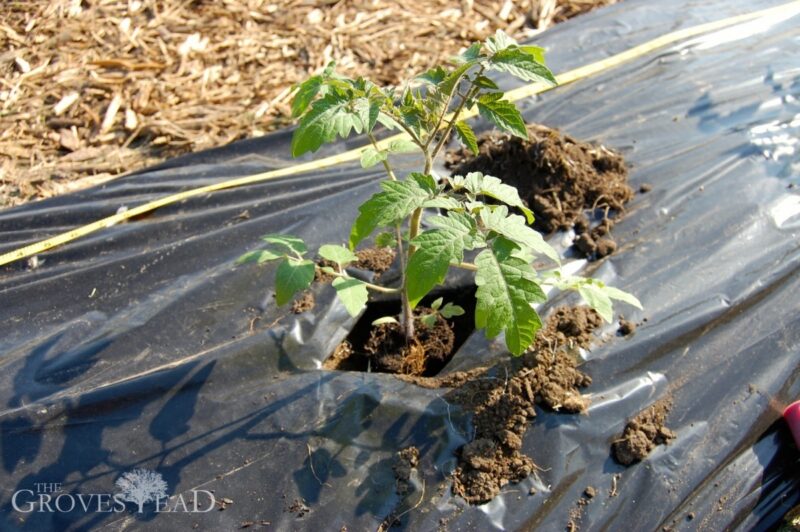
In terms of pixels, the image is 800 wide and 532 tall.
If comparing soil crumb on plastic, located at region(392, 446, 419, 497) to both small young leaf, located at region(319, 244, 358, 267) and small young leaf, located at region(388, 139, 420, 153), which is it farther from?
small young leaf, located at region(388, 139, 420, 153)

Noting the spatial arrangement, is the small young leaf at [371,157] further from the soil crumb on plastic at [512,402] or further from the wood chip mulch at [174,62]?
the wood chip mulch at [174,62]

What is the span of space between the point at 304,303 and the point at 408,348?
1.14 ft

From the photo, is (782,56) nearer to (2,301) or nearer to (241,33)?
(241,33)

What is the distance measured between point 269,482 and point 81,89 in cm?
258

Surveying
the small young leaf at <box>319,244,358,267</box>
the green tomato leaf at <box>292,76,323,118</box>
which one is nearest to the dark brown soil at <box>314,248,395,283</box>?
the small young leaf at <box>319,244,358,267</box>

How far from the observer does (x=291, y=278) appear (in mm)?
1699

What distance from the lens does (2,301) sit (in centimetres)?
222

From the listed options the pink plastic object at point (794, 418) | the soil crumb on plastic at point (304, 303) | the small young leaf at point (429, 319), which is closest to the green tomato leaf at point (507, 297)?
the small young leaf at point (429, 319)

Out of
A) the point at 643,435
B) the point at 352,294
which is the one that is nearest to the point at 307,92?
the point at 352,294

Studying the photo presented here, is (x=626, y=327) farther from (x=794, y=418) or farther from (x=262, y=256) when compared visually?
Answer: (x=262, y=256)

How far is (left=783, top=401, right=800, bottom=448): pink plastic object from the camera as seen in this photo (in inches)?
72.0

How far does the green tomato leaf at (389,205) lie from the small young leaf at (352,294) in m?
0.22

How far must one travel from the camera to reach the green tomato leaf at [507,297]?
4.73ft

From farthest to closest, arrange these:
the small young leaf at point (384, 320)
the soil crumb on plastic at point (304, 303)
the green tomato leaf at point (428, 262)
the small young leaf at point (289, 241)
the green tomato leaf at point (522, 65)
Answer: the soil crumb on plastic at point (304, 303)
the small young leaf at point (384, 320)
the small young leaf at point (289, 241)
the green tomato leaf at point (522, 65)
the green tomato leaf at point (428, 262)
